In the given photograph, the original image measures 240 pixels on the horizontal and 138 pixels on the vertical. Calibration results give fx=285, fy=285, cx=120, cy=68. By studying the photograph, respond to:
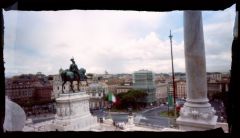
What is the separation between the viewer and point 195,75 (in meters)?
4.63

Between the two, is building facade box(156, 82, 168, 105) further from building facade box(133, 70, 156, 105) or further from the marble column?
the marble column

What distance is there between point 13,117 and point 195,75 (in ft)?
11.9

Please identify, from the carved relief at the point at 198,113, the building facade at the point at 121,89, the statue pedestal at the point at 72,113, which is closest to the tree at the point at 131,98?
the building facade at the point at 121,89

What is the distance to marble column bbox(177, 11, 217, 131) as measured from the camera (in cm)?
454

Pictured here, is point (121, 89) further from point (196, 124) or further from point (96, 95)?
point (196, 124)

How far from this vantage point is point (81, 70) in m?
12.2

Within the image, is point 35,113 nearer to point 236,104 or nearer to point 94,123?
point 94,123

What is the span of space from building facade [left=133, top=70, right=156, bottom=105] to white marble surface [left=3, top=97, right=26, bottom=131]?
28534mm

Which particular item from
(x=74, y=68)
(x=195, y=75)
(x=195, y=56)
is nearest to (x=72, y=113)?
(x=74, y=68)

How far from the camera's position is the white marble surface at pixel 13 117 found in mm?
1355

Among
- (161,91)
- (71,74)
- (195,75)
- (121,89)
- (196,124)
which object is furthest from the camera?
(121,89)

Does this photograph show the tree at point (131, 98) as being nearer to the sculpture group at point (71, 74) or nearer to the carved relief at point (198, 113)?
the sculpture group at point (71, 74)
